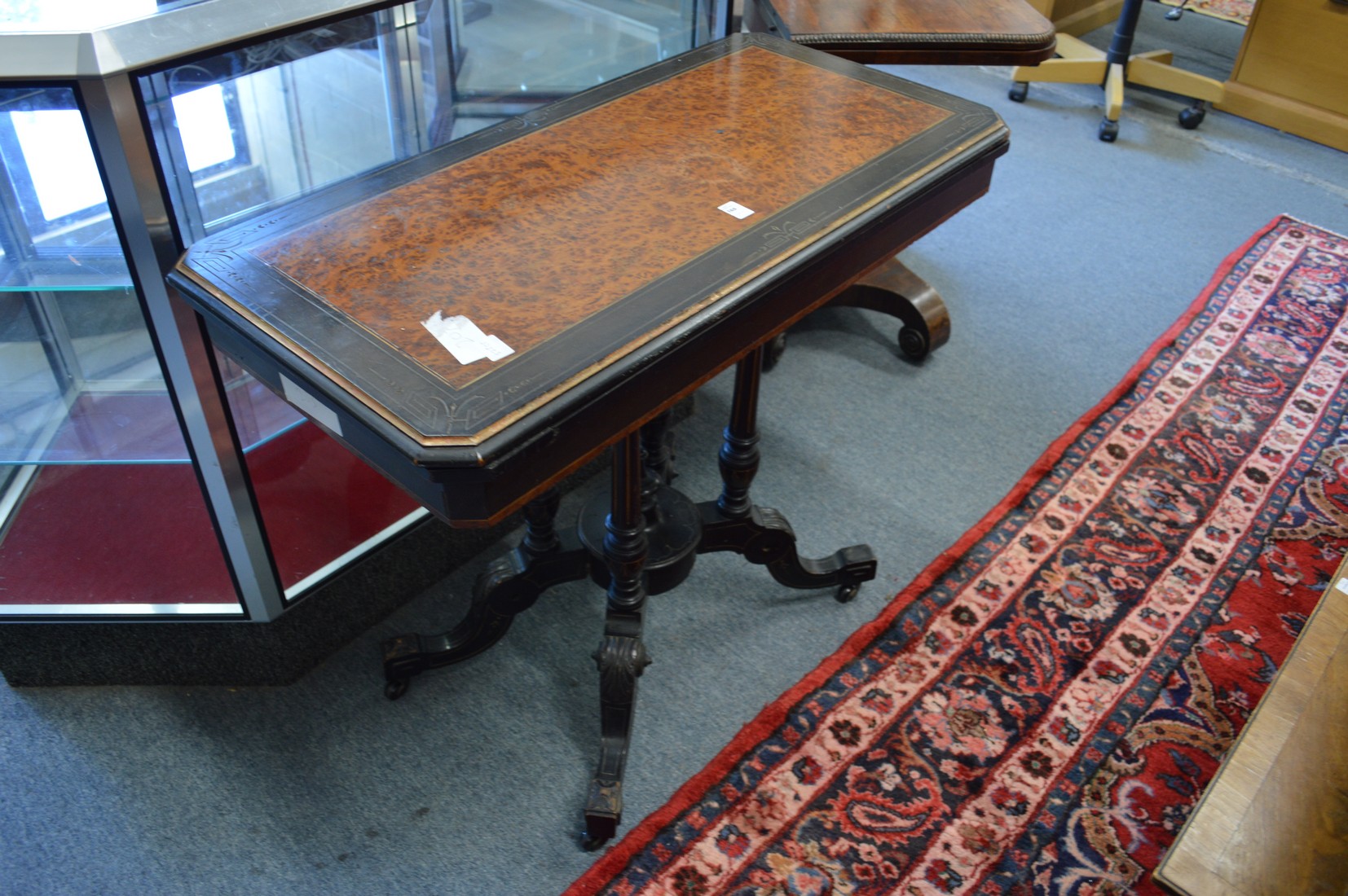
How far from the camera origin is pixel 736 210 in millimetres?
1362

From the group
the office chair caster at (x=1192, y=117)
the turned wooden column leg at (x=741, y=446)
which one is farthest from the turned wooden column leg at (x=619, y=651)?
the office chair caster at (x=1192, y=117)

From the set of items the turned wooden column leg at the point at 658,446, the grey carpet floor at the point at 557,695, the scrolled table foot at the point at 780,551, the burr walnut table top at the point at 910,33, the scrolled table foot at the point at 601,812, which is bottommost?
the grey carpet floor at the point at 557,695

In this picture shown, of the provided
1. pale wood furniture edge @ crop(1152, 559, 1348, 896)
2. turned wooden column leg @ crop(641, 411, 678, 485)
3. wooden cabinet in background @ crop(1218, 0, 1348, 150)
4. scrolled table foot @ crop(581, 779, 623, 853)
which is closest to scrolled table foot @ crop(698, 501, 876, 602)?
turned wooden column leg @ crop(641, 411, 678, 485)

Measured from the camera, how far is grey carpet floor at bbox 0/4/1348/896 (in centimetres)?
159

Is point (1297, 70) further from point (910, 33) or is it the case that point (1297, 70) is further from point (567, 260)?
point (567, 260)

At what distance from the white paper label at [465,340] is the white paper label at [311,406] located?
138mm

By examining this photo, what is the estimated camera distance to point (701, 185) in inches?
55.7

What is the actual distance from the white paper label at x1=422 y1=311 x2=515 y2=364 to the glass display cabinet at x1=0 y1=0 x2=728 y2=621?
420 millimetres

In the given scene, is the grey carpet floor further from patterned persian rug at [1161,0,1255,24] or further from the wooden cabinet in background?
patterned persian rug at [1161,0,1255,24]

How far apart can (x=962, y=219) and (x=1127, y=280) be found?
510 mm

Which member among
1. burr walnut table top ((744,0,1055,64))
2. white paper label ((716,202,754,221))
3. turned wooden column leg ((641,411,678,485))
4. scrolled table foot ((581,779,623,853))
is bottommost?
scrolled table foot ((581,779,623,853))

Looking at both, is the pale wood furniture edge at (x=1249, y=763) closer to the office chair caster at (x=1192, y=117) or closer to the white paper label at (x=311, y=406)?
→ the white paper label at (x=311, y=406)

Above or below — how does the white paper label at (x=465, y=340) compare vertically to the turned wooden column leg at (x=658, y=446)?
above

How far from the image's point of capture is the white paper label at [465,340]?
1.12 meters
